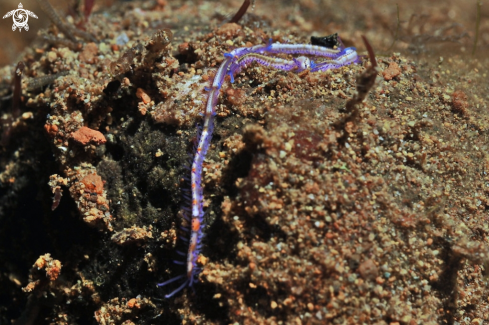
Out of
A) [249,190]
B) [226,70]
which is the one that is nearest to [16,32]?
[226,70]

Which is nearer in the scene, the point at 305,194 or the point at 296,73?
the point at 305,194

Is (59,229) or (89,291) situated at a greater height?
(59,229)

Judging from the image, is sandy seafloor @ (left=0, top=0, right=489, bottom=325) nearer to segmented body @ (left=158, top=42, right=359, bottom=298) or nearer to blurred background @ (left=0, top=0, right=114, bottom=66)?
segmented body @ (left=158, top=42, right=359, bottom=298)

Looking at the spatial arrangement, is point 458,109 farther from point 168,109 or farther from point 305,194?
point 168,109

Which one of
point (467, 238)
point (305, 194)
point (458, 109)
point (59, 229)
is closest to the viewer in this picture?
point (305, 194)

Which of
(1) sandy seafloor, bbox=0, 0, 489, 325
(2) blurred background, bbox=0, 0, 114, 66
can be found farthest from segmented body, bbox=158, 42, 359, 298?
(2) blurred background, bbox=0, 0, 114, 66

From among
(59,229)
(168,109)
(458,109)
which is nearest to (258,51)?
(168,109)
